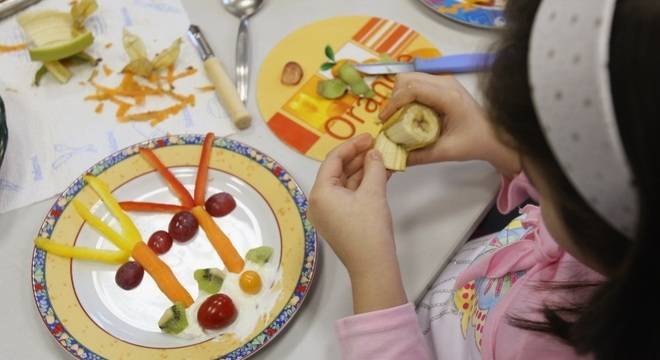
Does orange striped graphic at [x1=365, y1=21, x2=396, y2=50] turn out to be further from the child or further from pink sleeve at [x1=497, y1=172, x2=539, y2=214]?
pink sleeve at [x1=497, y1=172, x2=539, y2=214]

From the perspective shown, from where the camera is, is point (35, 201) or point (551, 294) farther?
point (35, 201)

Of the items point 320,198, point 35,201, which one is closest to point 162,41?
point 35,201

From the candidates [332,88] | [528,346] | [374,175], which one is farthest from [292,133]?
[528,346]

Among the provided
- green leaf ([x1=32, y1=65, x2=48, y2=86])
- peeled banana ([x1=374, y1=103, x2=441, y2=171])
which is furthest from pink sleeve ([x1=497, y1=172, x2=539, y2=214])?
green leaf ([x1=32, y1=65, x2=48, y2=86])

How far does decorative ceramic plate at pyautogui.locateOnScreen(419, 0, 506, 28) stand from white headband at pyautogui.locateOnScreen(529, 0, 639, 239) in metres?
0.59

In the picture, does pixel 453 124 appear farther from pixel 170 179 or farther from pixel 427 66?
pixel 170 179

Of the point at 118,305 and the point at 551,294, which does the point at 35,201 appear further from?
the point at 551,294

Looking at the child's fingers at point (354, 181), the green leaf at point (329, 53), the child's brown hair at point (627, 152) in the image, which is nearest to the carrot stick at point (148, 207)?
the child's fingers at point (354, 181)

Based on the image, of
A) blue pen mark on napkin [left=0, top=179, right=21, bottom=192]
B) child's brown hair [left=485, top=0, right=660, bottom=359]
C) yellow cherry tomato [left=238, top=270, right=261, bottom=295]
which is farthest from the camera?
blue pen mark on napkin [left=0, top=179, right=21, bottom=192]

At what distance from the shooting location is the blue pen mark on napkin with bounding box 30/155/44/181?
0.78 m

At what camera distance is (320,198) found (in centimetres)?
65

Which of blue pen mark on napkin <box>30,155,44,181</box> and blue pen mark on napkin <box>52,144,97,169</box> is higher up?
blue pen mark on napkin <box>52,144,97,169</box>

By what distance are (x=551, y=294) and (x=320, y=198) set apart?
254 mm

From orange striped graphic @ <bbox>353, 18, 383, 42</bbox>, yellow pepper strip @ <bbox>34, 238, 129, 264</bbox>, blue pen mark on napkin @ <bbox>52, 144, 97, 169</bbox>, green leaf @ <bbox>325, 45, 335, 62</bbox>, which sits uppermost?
orange striped graphic @ <bbox>353, 18, 383, 42</bbox>
